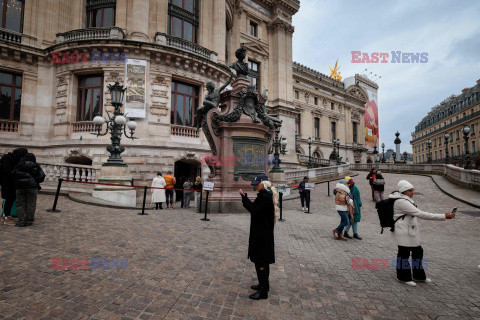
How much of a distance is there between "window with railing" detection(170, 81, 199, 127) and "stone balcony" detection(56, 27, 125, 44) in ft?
15.4

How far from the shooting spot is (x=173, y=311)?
2.79 meters

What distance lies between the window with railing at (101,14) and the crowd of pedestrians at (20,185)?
642 inches

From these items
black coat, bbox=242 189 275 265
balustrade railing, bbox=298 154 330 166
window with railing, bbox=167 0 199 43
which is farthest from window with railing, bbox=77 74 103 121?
balustrade railing, bbox=298 154 330 166

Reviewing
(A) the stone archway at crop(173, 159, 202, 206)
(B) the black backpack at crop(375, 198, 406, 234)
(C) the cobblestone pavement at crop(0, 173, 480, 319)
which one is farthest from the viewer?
(A) the stone archway at crop(173, 159, 202, 206)

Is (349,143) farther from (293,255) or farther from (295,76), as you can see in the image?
(293,255)

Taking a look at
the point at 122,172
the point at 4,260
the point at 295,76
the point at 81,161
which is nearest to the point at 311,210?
the point at 122,172

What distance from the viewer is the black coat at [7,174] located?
5.75 meters

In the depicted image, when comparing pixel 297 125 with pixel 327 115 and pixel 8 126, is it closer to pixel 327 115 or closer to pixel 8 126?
pixel 327 115

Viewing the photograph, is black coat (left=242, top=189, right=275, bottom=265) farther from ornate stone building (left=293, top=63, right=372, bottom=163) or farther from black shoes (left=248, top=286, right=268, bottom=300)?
ornate stone building (left=293, top=63, right=372, bottom=163)

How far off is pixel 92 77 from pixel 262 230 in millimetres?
18829

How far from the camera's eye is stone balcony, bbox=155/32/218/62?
17.0 m

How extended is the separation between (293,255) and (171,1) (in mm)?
21610

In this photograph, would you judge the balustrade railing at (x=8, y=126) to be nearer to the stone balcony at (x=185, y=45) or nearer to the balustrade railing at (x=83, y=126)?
the balustrade railing at (x=83, y=126)
